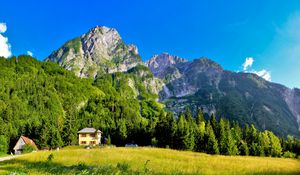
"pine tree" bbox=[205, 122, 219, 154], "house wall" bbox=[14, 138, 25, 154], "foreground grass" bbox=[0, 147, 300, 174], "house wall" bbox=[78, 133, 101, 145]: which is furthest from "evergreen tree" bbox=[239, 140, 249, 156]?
"house wall" bbox=[14, 138, 25, 154]

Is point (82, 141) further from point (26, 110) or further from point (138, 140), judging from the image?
point (26, 110)

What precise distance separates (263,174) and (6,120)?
529 ft

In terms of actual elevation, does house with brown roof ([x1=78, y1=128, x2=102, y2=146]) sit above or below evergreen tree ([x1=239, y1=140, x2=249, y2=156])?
above

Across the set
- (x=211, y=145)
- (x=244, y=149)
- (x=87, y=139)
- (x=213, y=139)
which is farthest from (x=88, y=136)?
(x=244, y=149)

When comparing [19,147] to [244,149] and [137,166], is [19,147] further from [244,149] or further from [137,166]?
[137,166]

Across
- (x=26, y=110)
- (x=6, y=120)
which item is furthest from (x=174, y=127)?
(x=26, y=110)

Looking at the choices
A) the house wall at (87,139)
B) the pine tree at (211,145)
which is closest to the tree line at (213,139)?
the pine tree at (211,145)

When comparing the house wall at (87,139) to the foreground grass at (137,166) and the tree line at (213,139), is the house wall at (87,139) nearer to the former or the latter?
the tree line at (213,139)

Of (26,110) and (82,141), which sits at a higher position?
(26,110)

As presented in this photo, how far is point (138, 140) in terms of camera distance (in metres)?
117

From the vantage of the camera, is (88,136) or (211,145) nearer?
(211,145)

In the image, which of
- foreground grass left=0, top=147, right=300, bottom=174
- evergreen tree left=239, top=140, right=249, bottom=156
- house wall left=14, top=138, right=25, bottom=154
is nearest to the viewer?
foreground grass left=0, top=147, right=300, bottom=174

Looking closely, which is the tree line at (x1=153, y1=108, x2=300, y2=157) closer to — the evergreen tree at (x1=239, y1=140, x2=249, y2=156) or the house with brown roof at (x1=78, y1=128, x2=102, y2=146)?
the evergreen tree at (x1=239, y1=140, x2=249, y2=156)

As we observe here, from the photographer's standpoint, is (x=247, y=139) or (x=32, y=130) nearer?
(x=247, y=139)
